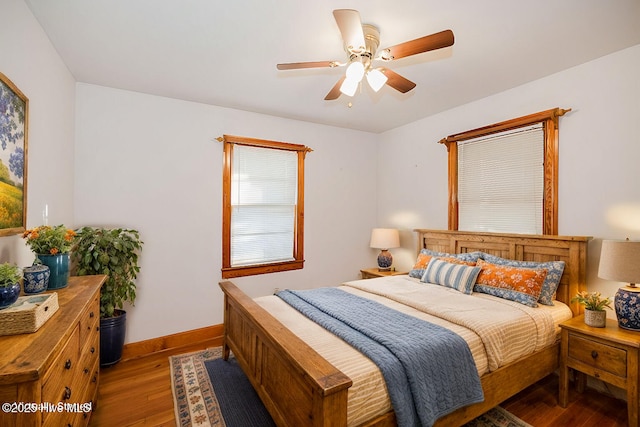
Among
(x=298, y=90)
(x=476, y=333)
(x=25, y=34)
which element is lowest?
(x=476, y=333)

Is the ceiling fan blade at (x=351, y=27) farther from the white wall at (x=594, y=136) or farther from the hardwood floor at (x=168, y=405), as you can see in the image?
the hardwood floor at (x=168, y=405)

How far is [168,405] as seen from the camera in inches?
89.0

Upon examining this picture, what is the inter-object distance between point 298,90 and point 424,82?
1.22m

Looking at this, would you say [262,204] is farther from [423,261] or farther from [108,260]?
[423,261]

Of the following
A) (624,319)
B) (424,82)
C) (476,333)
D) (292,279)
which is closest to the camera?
(476,333)

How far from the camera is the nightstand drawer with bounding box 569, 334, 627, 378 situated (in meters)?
2.00

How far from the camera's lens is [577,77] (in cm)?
259

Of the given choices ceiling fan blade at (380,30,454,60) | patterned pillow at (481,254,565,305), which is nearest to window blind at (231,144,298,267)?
ceiling fan blade at (380,30,454,60)

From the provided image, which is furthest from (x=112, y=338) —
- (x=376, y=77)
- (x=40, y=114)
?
(x=376, y=77)

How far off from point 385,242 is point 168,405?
2890 millimetres

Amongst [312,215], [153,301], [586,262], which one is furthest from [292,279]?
[586,262]

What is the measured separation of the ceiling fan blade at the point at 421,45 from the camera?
64.6 inches

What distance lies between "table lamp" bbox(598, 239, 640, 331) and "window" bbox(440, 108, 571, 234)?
2.18 feet

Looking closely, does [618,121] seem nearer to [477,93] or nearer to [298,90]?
[477,93]
